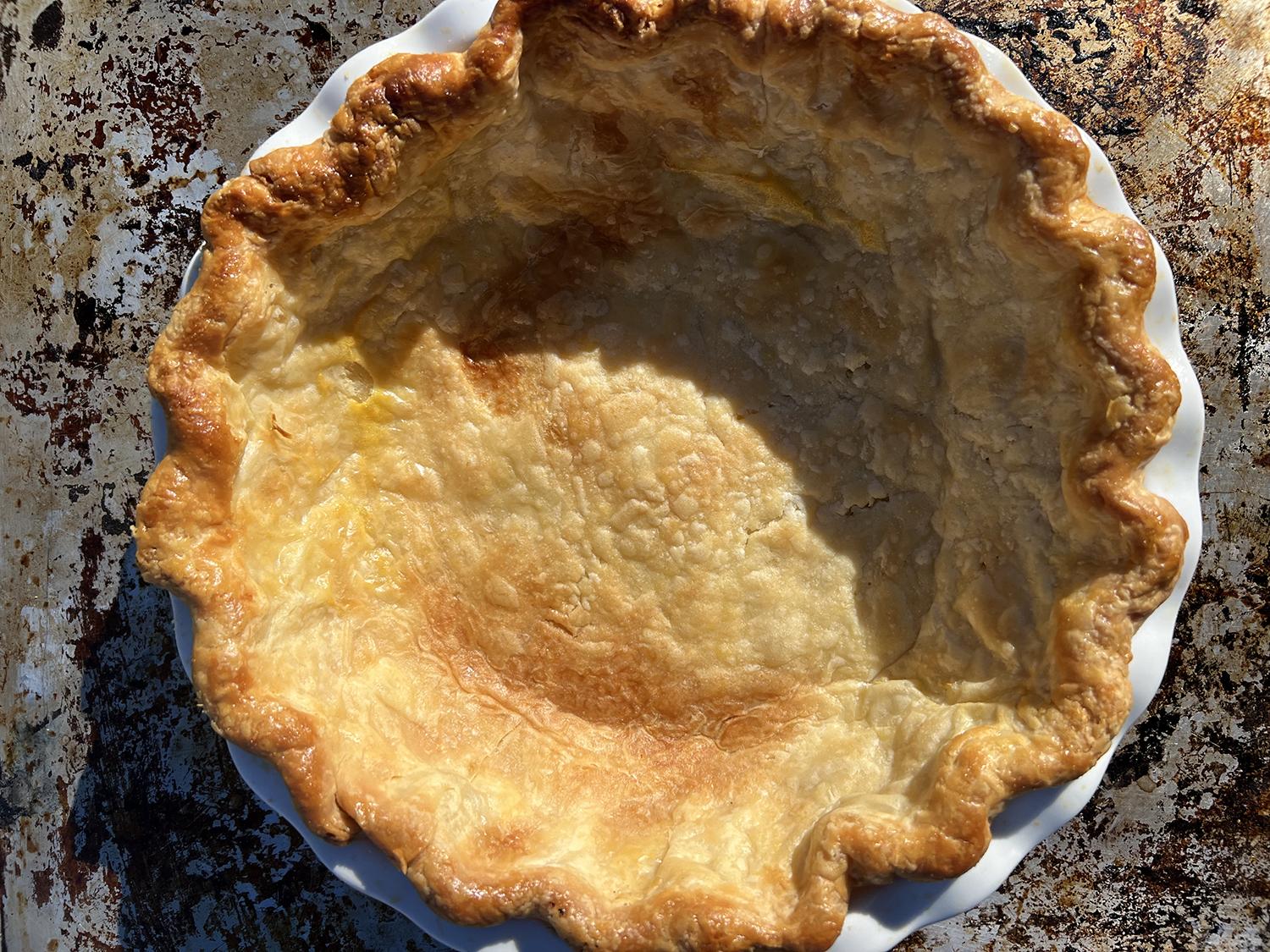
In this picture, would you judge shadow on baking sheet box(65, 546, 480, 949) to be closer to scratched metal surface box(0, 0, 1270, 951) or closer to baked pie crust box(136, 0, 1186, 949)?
scratched metal surface box(0, 0, 1270, 951)

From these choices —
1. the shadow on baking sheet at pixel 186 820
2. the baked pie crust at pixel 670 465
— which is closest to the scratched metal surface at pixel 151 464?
the shadow on baking sheet at pixel 186 820

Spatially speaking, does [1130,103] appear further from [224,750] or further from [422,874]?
[224,750]

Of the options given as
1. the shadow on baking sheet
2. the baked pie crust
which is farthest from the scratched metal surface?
the baked pie crust

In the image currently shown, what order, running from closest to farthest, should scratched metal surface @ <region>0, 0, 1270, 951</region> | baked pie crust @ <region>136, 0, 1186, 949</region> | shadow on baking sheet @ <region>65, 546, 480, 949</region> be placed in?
1. baked pie crust @ <region>136, 0, 1186, 949</region>
2. scratched metal surface @ <region>0, 0, 1270, 951</region>
3. shadow on baking sheet @ <region>65, 546, 480, 949</region>

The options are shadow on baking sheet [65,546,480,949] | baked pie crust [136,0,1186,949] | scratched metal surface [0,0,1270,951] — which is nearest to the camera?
baked pie crust [136,0,1186,949]

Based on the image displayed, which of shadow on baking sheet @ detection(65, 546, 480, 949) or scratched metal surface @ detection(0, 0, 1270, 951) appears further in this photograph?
shadow on baking sheet @ detection(65, 546, 480, 949)

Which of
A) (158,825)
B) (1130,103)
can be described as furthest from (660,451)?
(158,825)
